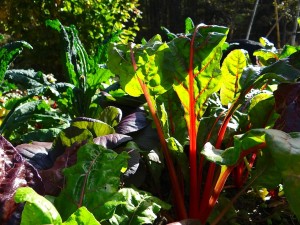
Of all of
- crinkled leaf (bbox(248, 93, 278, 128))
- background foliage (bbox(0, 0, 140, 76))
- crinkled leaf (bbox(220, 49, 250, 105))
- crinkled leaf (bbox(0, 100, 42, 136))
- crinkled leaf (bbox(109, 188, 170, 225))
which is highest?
crinkled leaf (bbox(220, 49, 250, 105))

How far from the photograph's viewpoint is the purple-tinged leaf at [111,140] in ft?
4.02

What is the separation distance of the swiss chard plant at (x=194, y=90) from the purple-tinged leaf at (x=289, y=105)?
0.03 meters

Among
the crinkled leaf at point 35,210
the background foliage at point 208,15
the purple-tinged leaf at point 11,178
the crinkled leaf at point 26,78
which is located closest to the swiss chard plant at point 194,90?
the purple-tinged leaf at point 11,178

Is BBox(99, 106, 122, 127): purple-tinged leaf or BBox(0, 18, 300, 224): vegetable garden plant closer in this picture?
BBox(0, 18, 300, 224): vegetable garden plant

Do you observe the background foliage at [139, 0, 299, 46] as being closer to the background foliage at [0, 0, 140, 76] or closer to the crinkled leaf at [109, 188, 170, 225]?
the background foliage at [0, 0, 140, 76]

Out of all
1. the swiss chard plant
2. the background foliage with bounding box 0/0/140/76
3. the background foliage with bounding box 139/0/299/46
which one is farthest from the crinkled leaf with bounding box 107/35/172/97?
the background foliage with bounding box 139/0/299/46

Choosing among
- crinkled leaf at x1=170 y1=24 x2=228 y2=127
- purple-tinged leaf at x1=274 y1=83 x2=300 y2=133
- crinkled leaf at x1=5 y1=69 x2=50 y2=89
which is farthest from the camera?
crinkled leaf at x1=5 y1=69 x2=50 y2=89

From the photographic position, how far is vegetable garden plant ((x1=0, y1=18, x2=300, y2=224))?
95 cm

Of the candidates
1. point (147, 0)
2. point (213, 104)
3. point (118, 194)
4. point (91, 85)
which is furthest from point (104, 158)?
point (147, 0)

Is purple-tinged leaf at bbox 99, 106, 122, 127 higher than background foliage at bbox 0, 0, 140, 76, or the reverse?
purple-tinged leaf at bbox 99, 106, 122, 127

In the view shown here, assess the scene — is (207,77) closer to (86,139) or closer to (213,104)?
(213,104)

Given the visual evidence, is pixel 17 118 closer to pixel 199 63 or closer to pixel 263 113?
pixel 199 63

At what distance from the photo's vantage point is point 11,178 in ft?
3.21

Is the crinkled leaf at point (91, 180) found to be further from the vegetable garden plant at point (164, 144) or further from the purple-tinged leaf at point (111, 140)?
the purple-tinged leaf at point (111, 140)
